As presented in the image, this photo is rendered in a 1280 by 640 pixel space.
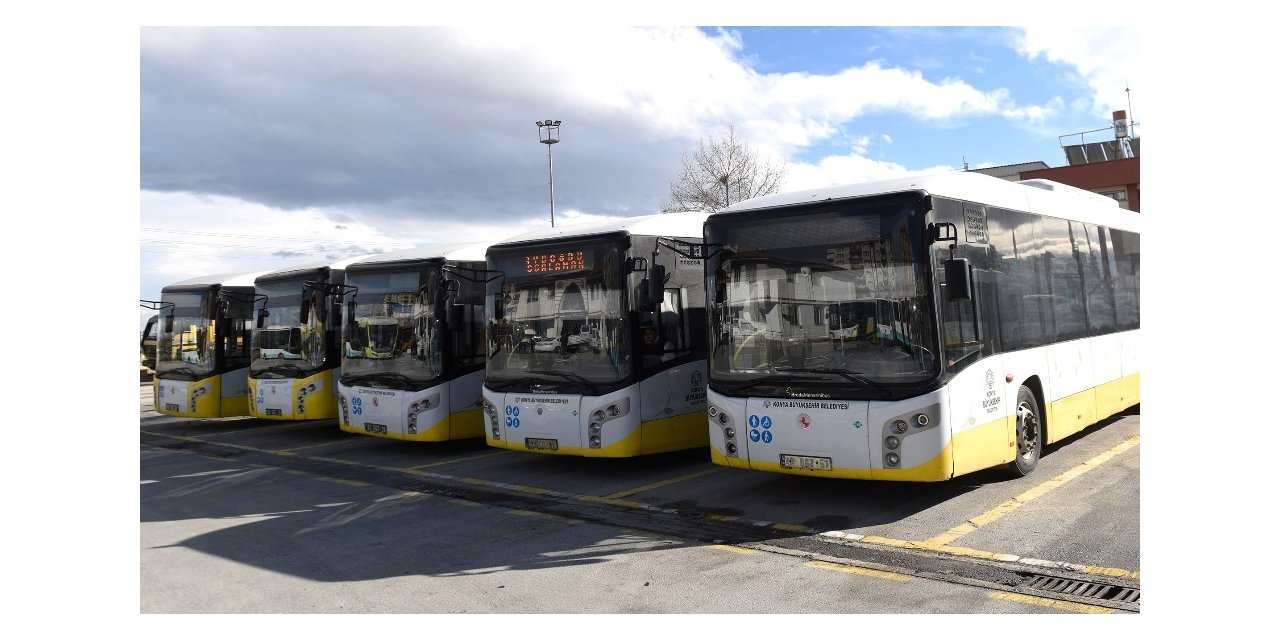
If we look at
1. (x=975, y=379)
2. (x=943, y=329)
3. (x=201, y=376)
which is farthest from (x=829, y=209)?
(x=201, y=376)

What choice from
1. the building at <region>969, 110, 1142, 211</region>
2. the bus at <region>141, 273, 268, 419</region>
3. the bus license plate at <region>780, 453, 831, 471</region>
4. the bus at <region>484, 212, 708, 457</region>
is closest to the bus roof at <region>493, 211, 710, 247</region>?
the bus at <region>484, 212, 708, 457</region>

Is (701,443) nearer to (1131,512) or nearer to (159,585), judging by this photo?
(1131,512)

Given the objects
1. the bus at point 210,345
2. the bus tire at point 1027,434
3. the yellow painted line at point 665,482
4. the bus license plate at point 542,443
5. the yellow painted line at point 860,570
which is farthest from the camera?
the bus at point 210,345

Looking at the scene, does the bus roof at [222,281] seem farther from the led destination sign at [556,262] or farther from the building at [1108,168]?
the building at [1108,168]

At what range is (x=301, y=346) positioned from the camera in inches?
601

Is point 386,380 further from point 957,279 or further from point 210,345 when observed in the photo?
point 957,279

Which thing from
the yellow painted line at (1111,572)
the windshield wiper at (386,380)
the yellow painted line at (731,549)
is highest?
the windshield wiper at (386,380)

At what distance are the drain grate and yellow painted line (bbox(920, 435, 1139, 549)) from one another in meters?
1.08

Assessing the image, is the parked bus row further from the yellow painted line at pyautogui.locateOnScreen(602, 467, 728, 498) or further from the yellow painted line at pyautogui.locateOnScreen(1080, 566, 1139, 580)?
the yellow painted line at pyautogui.locateOnScreen(1080, 566, 1139, 580)

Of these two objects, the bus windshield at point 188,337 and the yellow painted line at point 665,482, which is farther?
the bus windshield at point 188,337

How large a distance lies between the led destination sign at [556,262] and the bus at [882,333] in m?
2.22

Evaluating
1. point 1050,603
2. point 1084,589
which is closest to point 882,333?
point 1084,589

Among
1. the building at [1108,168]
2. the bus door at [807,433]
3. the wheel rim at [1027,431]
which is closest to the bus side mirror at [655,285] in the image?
the bus door at [807,433]

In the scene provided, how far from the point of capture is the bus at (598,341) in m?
10.6
